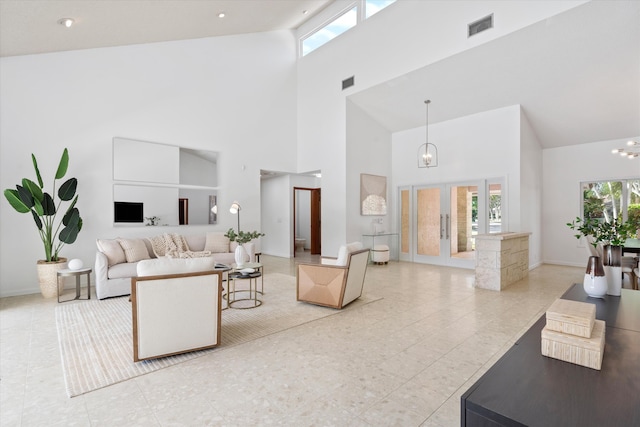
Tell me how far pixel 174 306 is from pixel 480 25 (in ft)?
20.3

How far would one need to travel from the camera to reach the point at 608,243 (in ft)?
7.38

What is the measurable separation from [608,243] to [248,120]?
720 cm

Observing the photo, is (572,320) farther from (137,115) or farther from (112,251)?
(137,115)

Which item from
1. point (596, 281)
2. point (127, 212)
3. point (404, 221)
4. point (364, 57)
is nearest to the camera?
point (596, 281)

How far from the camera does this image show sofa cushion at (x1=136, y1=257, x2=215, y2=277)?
270cm

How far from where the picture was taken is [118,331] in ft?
11.5

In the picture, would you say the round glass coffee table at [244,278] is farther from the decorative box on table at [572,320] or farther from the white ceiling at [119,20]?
the white ceiling at [119,20]

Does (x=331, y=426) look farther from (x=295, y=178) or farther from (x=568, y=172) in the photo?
(x=568, y=172)

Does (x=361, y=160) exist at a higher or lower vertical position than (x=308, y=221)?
higher

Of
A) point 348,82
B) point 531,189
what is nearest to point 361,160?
point 348,82

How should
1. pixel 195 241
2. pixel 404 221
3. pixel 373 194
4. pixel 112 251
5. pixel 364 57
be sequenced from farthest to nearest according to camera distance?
pixel 404 221 < pixel 373 194 < pixel 364 57 < pixel 195 241 < pixel 112 251

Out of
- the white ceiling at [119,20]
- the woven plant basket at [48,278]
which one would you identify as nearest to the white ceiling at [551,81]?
the white ceiling at [119,20]

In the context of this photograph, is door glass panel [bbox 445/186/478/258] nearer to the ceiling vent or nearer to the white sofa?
the ceiling vent

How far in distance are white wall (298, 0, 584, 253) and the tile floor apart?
4216 mm
